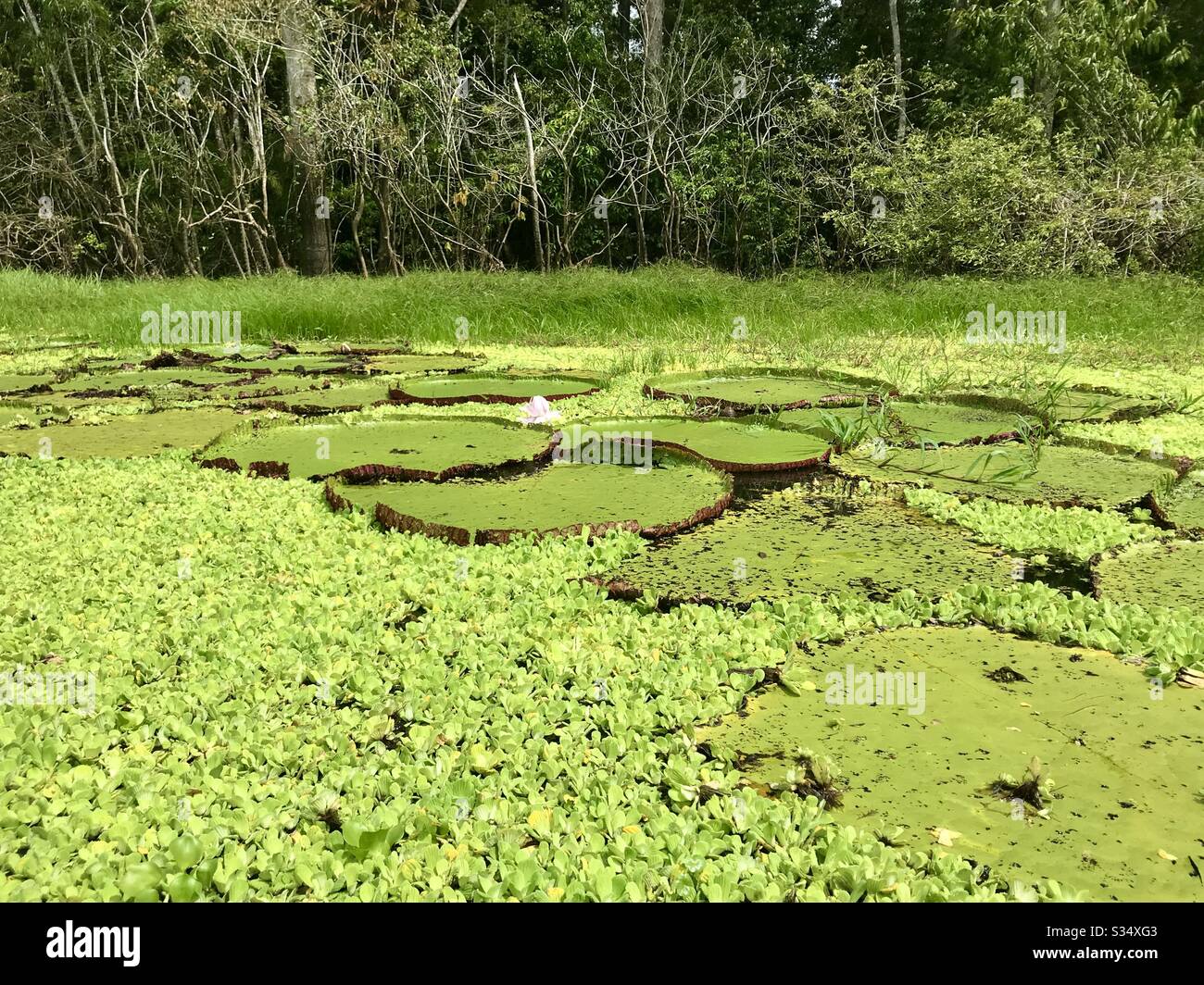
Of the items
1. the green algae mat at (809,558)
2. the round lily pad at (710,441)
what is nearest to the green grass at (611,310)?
the round lily pad at (710,441)

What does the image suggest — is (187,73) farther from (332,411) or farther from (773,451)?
(773,451)

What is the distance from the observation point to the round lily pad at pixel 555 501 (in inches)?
91.2

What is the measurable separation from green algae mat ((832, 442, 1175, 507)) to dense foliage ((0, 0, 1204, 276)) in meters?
8.36

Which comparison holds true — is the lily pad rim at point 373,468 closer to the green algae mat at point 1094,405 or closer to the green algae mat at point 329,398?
the green algae mat at point 329,398

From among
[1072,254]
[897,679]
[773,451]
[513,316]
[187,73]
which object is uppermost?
[187,73]

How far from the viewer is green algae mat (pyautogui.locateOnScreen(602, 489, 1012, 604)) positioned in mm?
1912

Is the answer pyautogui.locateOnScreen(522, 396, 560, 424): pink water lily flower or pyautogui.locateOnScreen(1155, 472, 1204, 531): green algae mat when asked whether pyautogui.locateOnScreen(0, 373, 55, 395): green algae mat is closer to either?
pyautogui.locateOnScreen(522, 396, 560, 424): pink water lily flower

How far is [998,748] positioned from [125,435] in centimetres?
372

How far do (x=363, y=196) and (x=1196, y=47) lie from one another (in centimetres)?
1422

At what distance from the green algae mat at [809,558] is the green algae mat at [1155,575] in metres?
0.21

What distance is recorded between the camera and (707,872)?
1.01 meters

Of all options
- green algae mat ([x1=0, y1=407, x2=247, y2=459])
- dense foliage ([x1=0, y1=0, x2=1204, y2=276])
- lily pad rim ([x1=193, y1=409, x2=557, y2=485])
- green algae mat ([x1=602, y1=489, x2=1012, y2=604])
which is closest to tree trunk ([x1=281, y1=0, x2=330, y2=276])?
dense foliage ([x1=0, y1=0, x2=1204, y2=276])

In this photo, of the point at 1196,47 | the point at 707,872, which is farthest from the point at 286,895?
the point at 1196,47

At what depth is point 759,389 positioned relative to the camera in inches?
174
